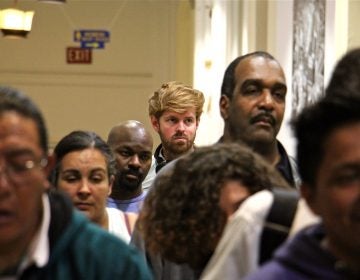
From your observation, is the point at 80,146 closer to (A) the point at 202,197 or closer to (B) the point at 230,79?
(B) the point at 230,79

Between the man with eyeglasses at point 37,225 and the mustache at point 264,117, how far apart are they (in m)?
1.98

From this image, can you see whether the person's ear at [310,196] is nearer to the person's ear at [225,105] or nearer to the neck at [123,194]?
the person's ear at [225,105]

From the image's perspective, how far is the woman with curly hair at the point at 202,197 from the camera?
3.78 meters

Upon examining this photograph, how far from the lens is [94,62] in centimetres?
2027

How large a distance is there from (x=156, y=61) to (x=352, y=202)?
17768mm

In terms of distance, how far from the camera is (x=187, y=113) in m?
7.65

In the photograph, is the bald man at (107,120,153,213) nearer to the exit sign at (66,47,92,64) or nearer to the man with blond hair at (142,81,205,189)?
the man with blond hair at (142,81,205,189)

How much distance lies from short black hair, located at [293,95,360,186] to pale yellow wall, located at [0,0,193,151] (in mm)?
17321

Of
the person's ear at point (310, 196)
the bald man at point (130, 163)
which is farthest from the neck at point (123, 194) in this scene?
the person's ear at point (310, 196)

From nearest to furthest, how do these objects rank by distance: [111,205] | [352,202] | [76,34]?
[352,202] < [111,205] < [76,34]

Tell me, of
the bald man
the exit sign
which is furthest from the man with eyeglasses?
the exit sign

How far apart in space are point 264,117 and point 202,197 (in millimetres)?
1660

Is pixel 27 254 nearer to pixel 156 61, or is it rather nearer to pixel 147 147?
pixel 147 147

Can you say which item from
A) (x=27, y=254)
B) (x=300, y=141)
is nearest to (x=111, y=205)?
(x=27, y=254)
